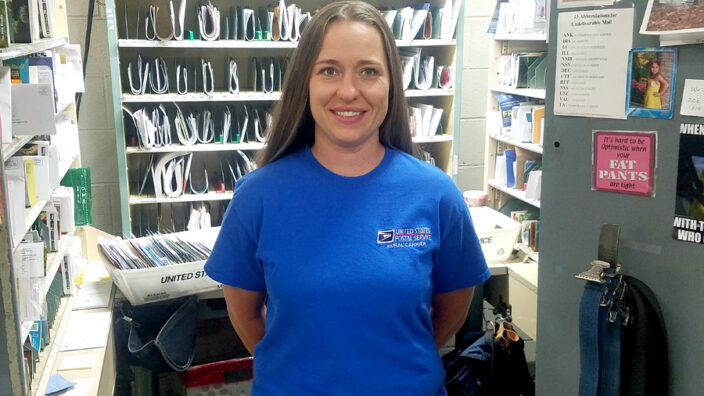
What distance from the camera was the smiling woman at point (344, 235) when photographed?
1214mm

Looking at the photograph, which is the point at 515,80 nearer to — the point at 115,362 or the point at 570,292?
the point at 570,292

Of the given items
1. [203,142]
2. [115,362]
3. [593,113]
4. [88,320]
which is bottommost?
[115,362]

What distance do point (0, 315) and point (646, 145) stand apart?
1419mm

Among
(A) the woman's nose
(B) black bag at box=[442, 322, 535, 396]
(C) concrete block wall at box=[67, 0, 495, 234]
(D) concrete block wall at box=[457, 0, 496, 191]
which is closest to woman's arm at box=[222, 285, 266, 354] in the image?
(A) the woman's nose

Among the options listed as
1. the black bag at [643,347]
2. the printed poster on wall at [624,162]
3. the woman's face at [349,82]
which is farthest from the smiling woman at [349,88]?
the black bag at [643,347]

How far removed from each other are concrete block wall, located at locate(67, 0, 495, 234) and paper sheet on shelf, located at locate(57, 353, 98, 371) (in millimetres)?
1796

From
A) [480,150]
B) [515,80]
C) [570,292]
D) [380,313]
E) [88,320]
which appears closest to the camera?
[380,313]

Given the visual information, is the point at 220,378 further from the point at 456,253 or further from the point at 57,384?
the point at 456,253

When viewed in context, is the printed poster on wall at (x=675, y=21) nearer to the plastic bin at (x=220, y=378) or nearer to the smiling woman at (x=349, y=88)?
the smiling woman at (x=349, y=88)

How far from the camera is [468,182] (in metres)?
4.52

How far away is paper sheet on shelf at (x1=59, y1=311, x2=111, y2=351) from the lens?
2.37m

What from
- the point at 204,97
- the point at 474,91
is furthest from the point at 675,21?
the point at 474,91

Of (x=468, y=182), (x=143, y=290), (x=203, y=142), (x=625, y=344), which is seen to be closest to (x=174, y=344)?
(x=143, y=290)

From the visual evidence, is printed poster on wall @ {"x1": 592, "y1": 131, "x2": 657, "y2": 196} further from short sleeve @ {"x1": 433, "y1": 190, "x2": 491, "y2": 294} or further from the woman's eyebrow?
the woman's eyebrow
